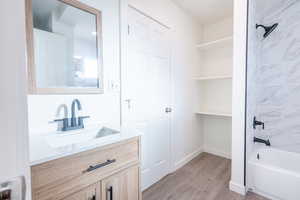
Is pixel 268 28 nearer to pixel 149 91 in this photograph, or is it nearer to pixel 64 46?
pixel 149 91

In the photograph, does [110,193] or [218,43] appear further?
[218,43]

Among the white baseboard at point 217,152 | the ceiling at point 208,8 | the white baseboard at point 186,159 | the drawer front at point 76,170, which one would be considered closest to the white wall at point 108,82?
the drawer front at point 76,170

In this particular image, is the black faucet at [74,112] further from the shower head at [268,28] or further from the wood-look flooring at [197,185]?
the shower head at [268,28]

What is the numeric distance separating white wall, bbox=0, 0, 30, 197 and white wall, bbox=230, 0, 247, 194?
2115 millimetres

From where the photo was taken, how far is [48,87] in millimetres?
1192

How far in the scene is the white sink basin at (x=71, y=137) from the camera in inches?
45.7

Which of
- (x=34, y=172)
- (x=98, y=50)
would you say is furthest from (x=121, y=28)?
(x=34, y=172)

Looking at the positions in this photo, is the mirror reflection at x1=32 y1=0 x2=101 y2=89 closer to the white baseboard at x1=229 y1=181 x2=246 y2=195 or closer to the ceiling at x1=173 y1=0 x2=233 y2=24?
the ceiling at x1=173 y1=0 x2=233 y2=24

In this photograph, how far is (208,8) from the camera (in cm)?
255

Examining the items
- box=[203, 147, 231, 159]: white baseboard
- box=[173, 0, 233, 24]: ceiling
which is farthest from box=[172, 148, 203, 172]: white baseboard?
box=[173, 0, 233, 24]: ceiling

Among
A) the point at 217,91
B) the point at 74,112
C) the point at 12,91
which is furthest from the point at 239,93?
the point at 12,91

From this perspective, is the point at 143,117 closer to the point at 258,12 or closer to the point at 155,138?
the point at 155,138

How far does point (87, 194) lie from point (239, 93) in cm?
192

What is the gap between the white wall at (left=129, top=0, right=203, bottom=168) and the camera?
90.0 inches
